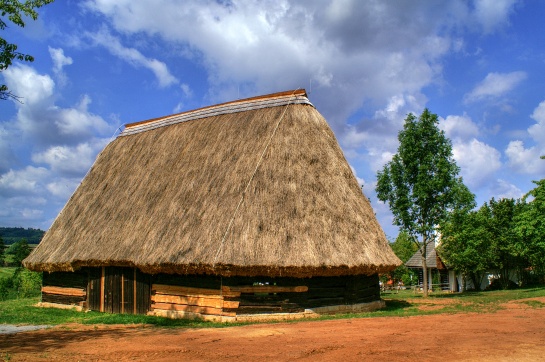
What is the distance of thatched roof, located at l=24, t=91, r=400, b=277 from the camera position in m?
15.0

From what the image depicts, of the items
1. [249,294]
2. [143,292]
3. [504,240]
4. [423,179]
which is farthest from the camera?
[504,240]

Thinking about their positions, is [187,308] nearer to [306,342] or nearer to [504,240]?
[306,342]

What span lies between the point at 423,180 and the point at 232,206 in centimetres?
1522

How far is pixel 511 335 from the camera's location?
10820 mm

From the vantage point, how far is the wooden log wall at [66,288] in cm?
2031

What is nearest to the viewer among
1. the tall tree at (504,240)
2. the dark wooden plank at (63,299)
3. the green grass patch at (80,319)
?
the green grass patch at (80,319)

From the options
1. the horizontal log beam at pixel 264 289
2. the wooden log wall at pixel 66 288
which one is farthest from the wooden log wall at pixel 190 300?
the wooden log wall at pixel 66 288

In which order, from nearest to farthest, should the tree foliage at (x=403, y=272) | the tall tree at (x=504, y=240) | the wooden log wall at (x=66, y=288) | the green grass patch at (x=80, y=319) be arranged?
1. the green grass patch at (x=80, y=319)
2. the wooden log wall at (x=66, y=288)
3. the tall tree at (x=504, y=240)
4. the tree foliage at (x=403, y=272)

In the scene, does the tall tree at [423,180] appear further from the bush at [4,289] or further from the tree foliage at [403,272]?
the bush at [4,289]

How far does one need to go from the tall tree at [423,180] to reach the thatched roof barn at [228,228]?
A: 9.15 meters

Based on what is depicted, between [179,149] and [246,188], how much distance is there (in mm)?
6656

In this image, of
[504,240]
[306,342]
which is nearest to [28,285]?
[306,342]

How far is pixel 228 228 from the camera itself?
15.3 m

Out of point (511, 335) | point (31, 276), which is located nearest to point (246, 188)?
point (511, 335)
